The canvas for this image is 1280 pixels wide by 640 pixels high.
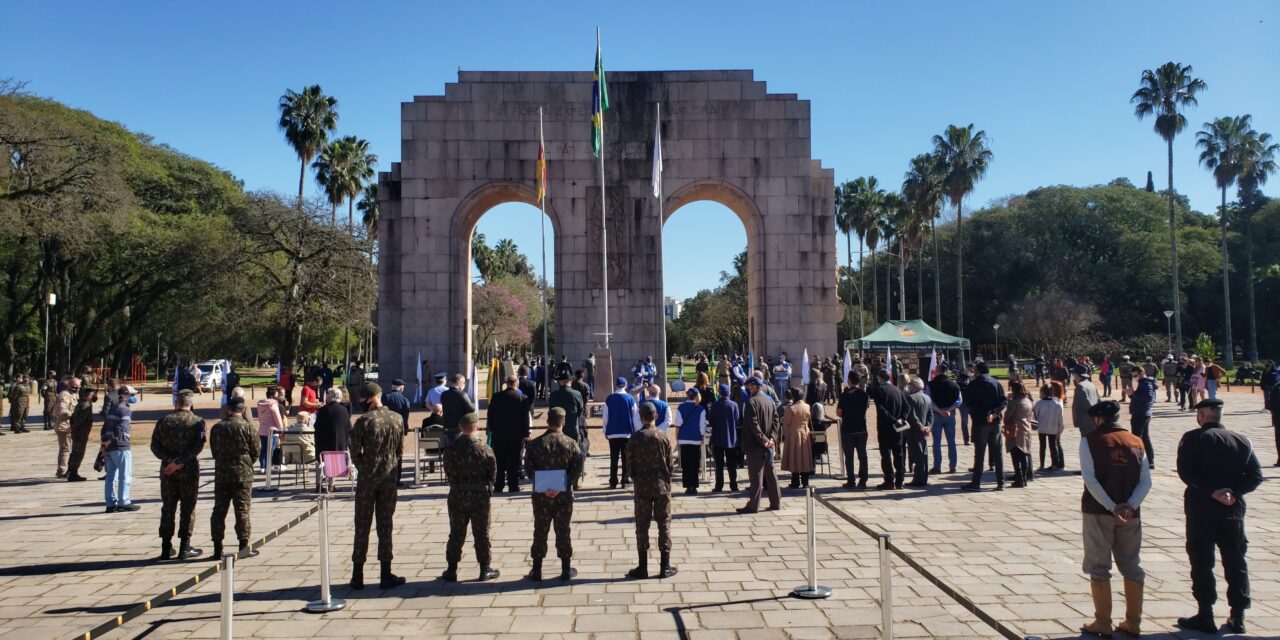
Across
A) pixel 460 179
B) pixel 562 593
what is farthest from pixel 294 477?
pixel 460 179

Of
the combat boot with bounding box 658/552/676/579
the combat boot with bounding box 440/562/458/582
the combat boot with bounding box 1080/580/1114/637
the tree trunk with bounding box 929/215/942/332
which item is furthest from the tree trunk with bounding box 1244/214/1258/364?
the combat boot with bounding box 440/562/458/582

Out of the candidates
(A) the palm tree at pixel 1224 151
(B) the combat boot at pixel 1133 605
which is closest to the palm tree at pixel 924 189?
(A) the palm tree at pixel 1224 151

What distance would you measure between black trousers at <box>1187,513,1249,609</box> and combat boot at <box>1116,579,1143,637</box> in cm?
48

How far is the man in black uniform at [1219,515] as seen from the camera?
6.13m

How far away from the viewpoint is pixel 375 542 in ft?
31.8

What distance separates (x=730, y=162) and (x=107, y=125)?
4021 cm

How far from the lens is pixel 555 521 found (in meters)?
7.82

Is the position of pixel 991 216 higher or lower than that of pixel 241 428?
higher

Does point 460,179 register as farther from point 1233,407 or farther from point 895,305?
point 895,305

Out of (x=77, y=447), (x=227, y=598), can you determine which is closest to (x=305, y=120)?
(x=77, y=447)

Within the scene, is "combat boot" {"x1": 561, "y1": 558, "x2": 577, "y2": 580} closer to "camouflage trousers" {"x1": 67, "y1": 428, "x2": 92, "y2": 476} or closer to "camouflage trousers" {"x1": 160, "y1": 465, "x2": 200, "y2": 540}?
"camouflage trousers" {"x1": 160, "y1": 465, "x2": 200, "y2": 540}

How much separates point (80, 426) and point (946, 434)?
14164 mm

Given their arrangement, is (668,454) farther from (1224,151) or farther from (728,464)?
(1224,151)

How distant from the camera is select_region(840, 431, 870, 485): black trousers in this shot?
12312mm
